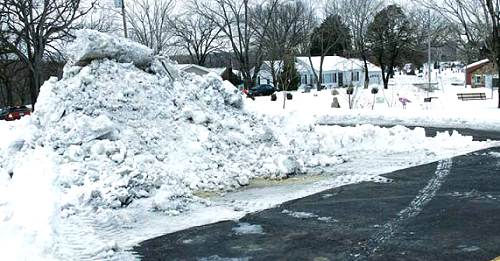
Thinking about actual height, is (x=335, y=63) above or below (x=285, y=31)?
below

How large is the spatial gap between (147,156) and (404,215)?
4.43m

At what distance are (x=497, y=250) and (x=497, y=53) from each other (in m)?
21.5

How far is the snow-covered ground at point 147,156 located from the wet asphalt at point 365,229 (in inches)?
15.4

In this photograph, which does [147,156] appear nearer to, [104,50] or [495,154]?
[104,50]

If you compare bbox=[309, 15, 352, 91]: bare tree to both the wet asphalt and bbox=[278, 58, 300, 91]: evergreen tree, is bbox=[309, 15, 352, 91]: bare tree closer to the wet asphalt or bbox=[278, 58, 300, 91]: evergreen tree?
bbox=[278, 58, 300, 91]: evergreen tree

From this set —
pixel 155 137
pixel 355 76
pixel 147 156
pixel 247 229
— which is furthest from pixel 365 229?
pixel 355 76

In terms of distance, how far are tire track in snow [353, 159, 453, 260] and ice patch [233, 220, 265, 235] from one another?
1352 millimetres

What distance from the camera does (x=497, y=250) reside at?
529 centimetres

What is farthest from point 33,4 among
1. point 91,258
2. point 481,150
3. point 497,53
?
point 91,258

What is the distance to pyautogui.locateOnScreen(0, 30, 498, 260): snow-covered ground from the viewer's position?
6793mm

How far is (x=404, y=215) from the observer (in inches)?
270

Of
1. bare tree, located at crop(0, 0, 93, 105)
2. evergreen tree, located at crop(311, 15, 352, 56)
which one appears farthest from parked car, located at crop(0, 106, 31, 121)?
evergreen tree, located at crop(311, 15, 352, 56)

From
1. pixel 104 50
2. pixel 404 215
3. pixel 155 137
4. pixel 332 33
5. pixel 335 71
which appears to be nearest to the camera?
pixel 404 215

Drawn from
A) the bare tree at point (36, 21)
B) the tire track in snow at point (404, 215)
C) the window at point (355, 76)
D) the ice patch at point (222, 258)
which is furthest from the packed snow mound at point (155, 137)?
the window at point (355, 76)
